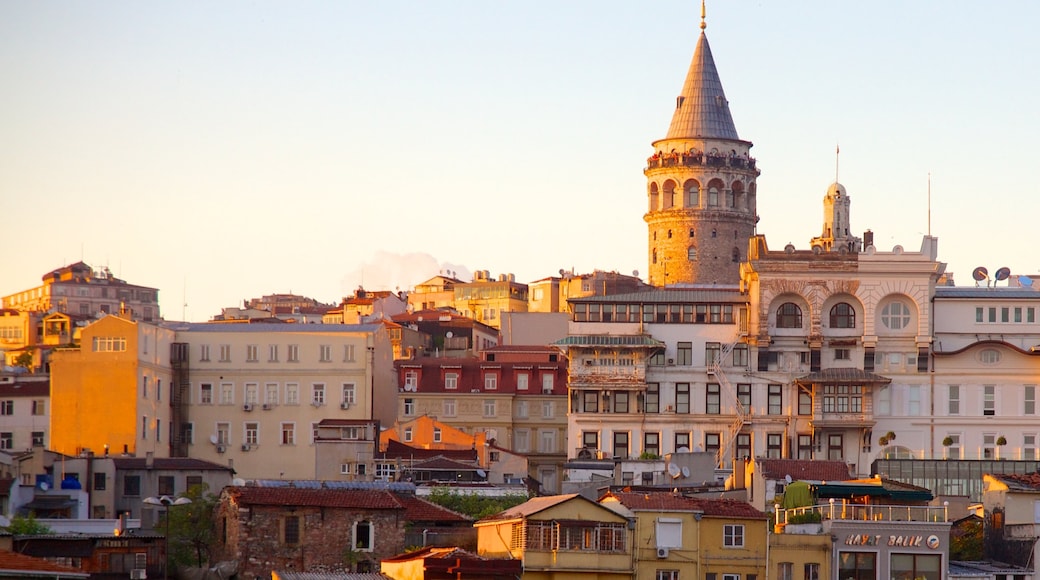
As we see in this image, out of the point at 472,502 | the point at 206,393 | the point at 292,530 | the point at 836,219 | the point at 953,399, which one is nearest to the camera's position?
the point at 292,530

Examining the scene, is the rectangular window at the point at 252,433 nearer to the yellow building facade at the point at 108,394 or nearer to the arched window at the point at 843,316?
the yellow building facade at the point at 108,394

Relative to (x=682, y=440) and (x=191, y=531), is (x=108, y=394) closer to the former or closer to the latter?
(x=682, y=440)

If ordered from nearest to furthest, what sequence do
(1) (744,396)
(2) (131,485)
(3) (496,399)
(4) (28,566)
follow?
(4) (28,566)
(2) (131,485)
(1) (744,396)
(3) (496,399)

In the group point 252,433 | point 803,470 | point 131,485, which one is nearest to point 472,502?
point 803,470

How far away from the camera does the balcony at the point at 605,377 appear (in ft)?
401

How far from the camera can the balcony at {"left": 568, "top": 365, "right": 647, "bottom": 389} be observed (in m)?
122

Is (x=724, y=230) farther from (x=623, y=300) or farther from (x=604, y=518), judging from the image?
(x=604, y=518)

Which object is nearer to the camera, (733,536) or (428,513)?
(733,536)

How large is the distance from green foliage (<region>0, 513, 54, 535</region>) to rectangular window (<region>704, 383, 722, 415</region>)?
148ft

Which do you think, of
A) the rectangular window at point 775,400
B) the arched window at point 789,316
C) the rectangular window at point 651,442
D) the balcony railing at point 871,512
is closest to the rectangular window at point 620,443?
the rectangular window at point 651,442

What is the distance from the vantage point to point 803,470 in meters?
94.3

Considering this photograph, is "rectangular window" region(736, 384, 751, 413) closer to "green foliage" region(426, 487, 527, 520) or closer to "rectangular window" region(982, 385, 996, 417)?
"rectangular window" region(982, 385, 996, 417)

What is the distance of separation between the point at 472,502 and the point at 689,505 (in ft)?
55.2

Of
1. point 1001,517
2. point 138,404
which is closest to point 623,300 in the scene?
point 138,404
